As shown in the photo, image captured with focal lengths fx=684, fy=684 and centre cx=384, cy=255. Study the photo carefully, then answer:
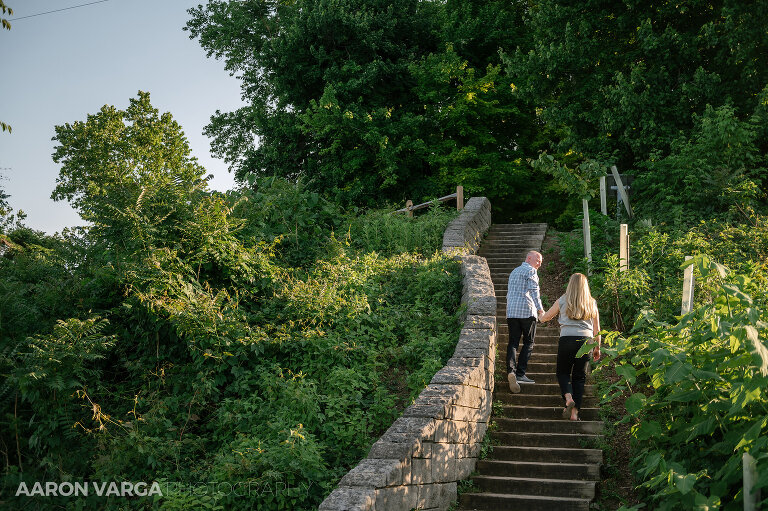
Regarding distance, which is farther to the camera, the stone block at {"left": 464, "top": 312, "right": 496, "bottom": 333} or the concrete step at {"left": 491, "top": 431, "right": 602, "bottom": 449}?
the stone block at {"left": 464, "top": 312, "right": 496, "bottom": 333}

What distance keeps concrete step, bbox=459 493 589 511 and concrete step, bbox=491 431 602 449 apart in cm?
92

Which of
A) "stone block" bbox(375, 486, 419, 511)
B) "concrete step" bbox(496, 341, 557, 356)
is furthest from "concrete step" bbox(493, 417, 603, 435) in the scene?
"stone block" bbox(375, 486, 419, 511)

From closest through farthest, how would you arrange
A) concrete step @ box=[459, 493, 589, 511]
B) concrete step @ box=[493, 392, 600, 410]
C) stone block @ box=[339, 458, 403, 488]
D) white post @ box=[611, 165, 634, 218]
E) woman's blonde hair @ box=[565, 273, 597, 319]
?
1. stone block @ box=[339, 458, 403, 488]
2. concrete step @ box=[459, 493, 589, 511]
3. woman's blonde hair @ box=[565, 273, 597, 319]
4. concrete step @ box=[493, 392, 600, 410]
5. white post @ box=[611, 165, 634, 218]

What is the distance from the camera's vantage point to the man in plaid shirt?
8594 millimetres

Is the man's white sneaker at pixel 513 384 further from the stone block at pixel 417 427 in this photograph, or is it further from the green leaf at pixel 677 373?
the green leaf at pixel 677 373

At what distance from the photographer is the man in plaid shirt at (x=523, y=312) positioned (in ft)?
28.2

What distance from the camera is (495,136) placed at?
75.6 feet

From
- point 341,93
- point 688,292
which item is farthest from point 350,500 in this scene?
point 341,93

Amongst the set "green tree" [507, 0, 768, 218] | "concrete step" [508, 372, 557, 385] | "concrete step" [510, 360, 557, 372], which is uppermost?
"green tree" [507, 0, 768, 218]

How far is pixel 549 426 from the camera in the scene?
7883 millimetres

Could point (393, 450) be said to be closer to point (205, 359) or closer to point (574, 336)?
point (574, 336)

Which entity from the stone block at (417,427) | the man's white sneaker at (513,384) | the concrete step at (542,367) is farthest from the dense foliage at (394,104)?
the stone block at (417,427)

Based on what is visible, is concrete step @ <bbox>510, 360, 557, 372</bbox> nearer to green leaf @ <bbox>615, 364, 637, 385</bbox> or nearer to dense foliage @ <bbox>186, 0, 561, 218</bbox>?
green leaf @ <bbox>615, 364, 637, 385</bbox>

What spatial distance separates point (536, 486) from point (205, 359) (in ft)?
14.4
